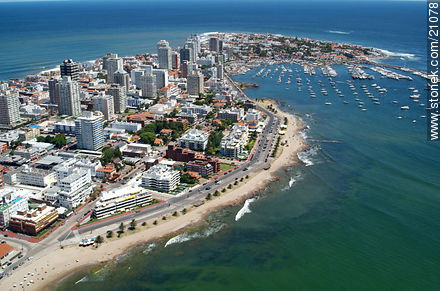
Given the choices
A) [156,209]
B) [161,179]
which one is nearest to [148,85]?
[161,179]

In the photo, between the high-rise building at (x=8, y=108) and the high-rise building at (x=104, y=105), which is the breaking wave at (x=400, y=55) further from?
the high-rise building at (x=8, y=108)

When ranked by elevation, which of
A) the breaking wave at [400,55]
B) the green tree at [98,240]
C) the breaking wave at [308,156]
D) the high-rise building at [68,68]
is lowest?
the green tree at [98,240]

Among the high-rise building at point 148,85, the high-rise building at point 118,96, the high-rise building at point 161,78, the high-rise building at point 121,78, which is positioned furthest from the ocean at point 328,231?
the high-rise building at point 121,78

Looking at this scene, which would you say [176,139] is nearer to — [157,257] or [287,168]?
[287,168]

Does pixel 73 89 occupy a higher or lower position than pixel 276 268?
higher

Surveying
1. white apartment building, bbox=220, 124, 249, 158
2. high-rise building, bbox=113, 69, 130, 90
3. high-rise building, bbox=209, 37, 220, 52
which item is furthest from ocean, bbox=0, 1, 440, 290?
high-rise building, bbox=209, 37, 220, 52

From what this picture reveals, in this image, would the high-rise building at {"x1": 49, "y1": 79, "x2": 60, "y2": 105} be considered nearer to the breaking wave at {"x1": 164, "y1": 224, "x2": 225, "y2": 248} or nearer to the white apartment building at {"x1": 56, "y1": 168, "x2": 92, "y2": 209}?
the white apartment building at {"x1": 56, "y1": 168, "x2": 92, "y2": 209}

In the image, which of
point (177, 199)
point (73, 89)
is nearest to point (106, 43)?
point (73, 89)
